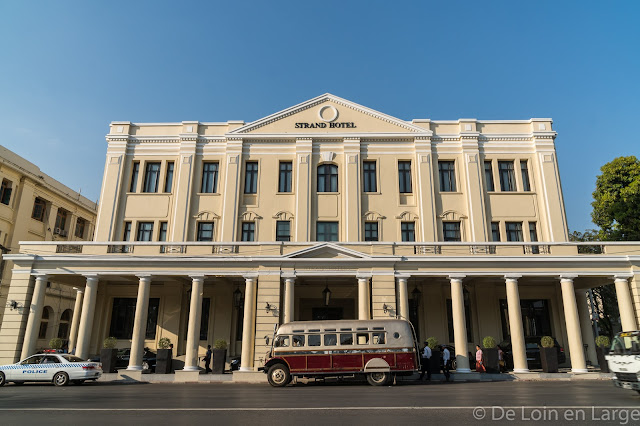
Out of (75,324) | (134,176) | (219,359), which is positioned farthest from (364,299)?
(75,324)

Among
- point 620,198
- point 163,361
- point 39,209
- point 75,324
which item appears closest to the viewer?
point 163,361

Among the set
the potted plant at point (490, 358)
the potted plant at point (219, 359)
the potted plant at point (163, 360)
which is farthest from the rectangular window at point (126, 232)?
the potted plant at point (490, 358)

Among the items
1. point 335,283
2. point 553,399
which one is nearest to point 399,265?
point 335,283

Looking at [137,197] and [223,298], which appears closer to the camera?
[223,298]

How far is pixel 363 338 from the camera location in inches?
685

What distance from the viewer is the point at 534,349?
23.7 meters

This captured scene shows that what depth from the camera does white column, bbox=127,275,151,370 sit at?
21656 millimetres

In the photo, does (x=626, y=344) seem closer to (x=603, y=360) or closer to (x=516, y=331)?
(x=516, y=331)

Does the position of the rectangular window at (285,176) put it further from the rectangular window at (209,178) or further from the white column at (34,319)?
the white column at (34,319)

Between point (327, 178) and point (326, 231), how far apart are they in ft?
12.3

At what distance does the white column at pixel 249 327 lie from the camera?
69.1 feet

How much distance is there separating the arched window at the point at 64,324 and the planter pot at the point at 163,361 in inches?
943

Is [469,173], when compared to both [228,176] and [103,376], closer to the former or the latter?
[228,176]

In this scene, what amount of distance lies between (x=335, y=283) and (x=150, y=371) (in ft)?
37.8
